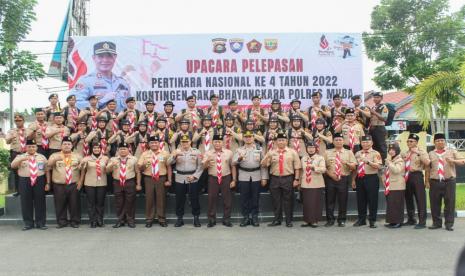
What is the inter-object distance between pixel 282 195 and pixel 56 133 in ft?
14.3

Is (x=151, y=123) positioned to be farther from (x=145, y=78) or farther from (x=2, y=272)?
(x=2, y=272)

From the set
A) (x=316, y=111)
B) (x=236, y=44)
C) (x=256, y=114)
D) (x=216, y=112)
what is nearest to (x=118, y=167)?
(x=216, y=112)

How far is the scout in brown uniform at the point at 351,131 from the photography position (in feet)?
29.6

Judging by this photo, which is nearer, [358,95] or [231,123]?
[231,123]

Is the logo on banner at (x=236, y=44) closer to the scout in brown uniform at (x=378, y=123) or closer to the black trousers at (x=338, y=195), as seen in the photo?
the scout in brown uniform at (x=378, y=123)

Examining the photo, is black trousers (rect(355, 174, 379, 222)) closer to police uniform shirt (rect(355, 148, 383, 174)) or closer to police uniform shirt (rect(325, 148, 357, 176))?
police uniform shirt (rect(355, 148, 383, 174))

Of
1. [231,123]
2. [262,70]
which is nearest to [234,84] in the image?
[262,70]

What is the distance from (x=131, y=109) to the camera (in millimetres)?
9461

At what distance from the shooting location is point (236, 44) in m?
10.2

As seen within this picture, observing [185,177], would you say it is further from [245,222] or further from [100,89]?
[100,89]

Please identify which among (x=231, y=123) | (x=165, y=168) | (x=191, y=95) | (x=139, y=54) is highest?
(x=139, y=54)

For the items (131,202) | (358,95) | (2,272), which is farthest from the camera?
(358,95)

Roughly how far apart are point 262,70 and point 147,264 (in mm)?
5676

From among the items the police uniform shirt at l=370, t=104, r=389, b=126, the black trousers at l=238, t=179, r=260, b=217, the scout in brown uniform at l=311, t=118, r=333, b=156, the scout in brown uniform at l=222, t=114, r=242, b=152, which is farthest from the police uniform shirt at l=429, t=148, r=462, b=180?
the scout in brown uniform at l=222, t=114, r=242, b=152
